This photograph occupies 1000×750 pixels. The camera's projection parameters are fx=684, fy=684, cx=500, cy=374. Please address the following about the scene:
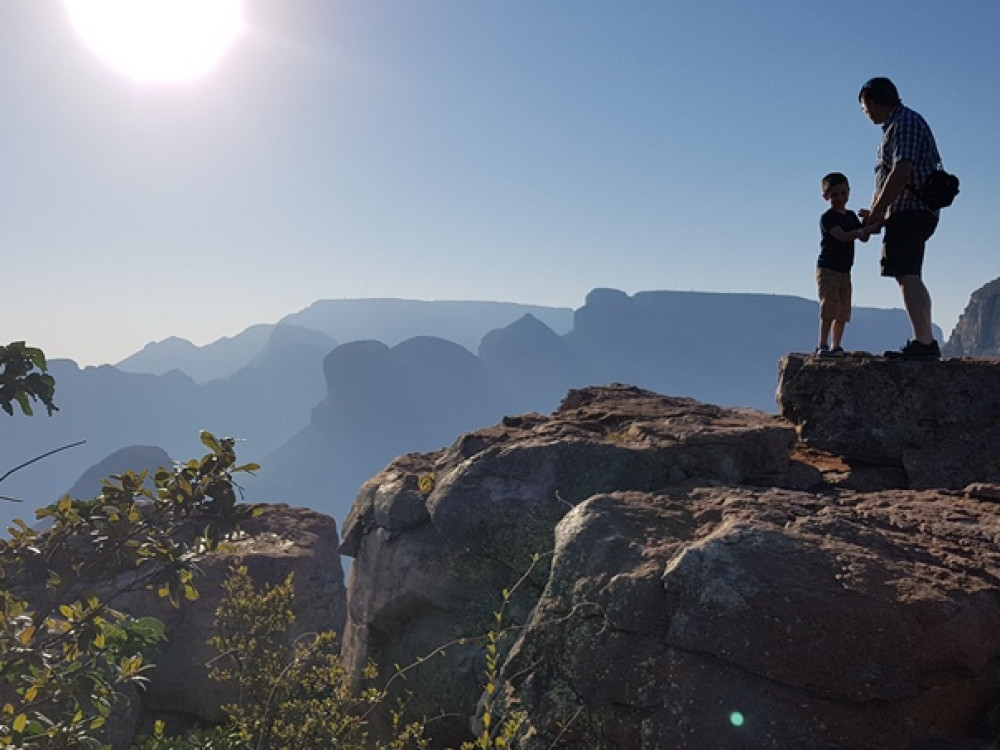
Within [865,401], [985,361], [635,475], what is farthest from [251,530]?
[985,361]

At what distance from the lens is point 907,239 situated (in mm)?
8125

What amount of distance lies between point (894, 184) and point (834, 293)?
2081mm

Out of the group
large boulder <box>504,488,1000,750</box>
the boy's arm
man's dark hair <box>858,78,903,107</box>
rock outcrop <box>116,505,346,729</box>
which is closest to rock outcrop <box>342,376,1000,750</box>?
large boulder <box>504,488,1000,750</box>

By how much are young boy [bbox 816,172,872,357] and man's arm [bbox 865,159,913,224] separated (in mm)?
1292

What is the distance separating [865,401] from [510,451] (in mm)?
4251

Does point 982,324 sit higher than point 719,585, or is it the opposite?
point 982,324

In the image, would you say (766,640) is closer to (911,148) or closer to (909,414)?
(909,414)

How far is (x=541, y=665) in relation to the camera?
193 inches

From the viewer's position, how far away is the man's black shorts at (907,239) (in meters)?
8.08

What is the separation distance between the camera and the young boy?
9.42 meters

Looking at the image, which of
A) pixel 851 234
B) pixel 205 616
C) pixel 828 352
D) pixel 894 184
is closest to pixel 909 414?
pixel 828 352

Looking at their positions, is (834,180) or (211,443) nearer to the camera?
(211,443)

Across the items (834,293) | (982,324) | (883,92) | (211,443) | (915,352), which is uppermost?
(982,324)

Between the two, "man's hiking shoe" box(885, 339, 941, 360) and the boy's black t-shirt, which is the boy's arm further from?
"man's hiking shoe" box(885, 339, 941, 360)
